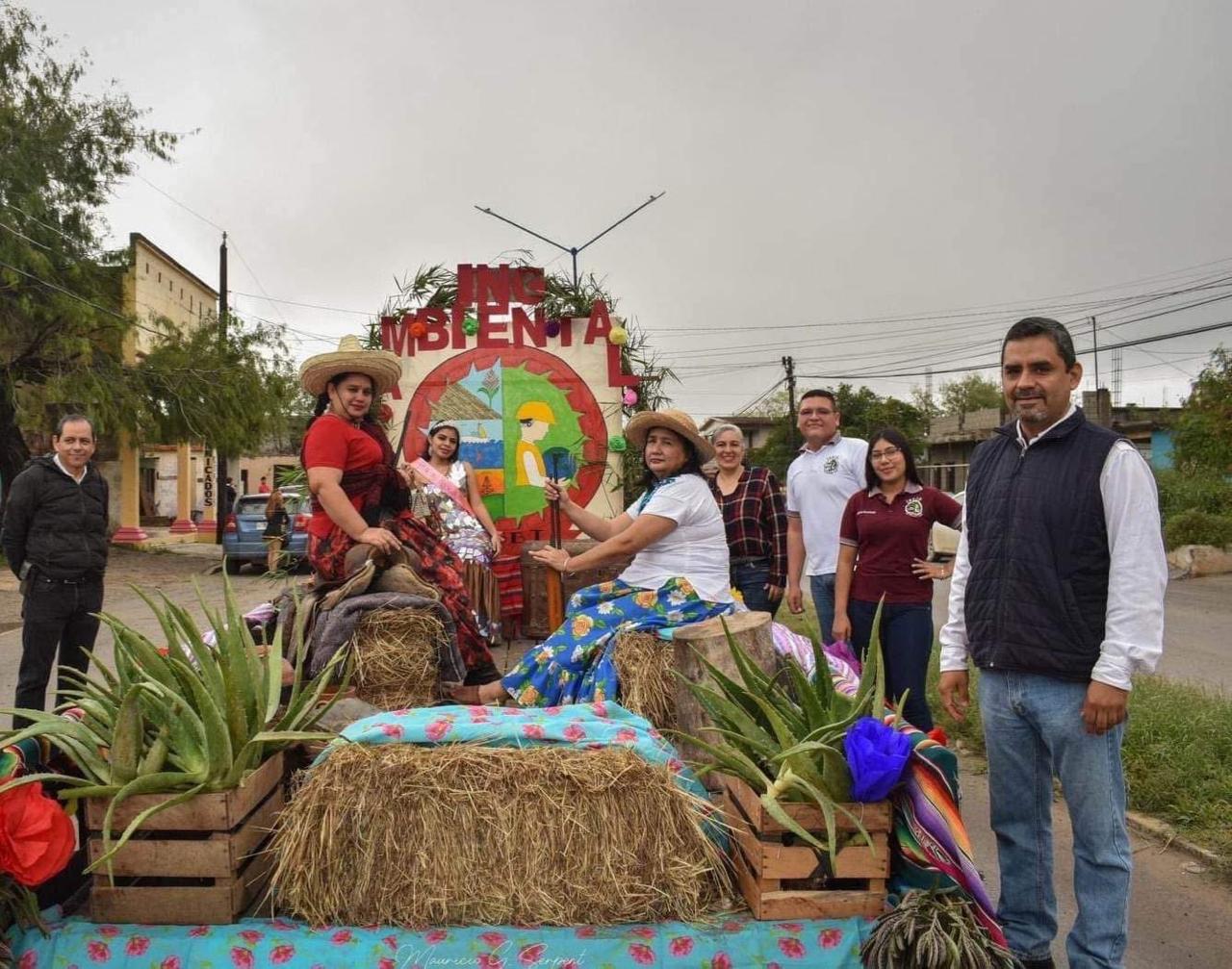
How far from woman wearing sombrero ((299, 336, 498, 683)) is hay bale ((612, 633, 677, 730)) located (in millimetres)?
881

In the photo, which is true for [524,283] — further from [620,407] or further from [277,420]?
[277,420]

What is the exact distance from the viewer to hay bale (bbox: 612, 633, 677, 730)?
3605 mm

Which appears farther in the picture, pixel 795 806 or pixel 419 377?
pixel 419 377

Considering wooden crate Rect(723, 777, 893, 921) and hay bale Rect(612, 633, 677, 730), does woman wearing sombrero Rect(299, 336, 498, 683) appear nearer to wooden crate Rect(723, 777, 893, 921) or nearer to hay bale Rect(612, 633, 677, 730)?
hay bale Rect(612, 633, 677, 730)

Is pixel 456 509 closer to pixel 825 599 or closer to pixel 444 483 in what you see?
pixel 444 483

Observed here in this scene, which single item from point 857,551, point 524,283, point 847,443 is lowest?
point 857,551

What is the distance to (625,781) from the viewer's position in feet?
8.21

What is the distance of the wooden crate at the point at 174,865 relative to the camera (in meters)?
2.38

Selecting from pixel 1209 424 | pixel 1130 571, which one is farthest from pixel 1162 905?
pixel 1209 424

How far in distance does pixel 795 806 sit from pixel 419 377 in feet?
15.6

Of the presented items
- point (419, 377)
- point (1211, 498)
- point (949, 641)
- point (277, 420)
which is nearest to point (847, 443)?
point (949, 641)

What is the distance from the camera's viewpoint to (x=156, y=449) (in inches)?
985

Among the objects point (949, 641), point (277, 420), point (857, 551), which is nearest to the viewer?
point (949, 641)

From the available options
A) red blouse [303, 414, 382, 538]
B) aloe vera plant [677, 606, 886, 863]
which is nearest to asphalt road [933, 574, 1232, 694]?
aloe vera plant [677, 606, 886, 863]
